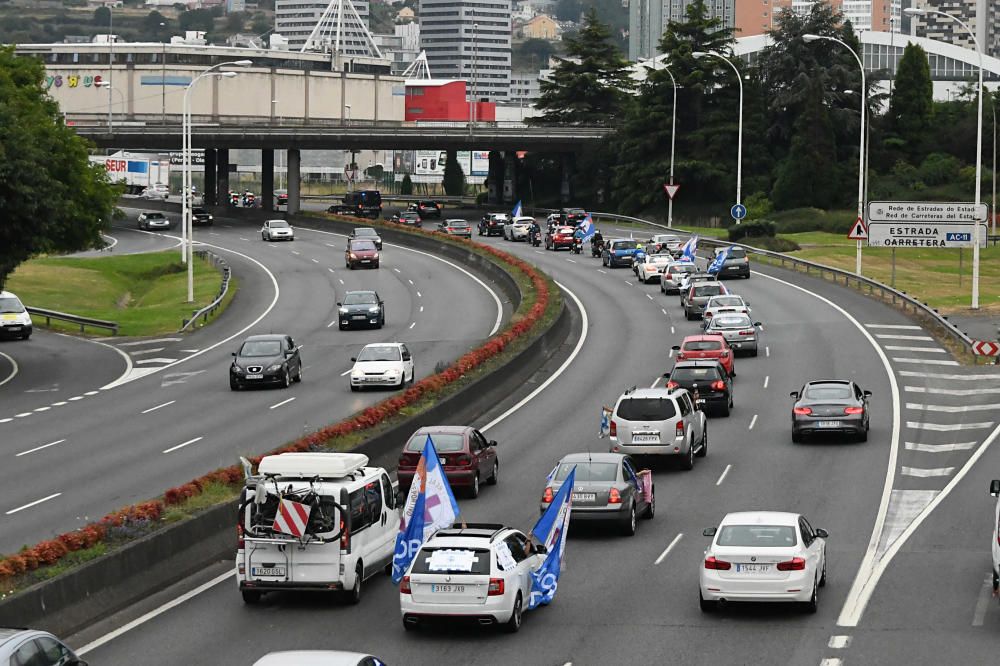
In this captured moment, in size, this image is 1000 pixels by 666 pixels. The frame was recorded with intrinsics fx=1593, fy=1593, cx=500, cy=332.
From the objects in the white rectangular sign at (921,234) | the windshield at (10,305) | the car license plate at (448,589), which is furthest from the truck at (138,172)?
the car license plate at (448,589)

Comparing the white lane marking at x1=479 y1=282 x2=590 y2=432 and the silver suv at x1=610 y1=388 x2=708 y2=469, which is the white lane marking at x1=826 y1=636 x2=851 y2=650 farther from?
the white lane marking at x1=479 y1=282 x2=590 y2=432

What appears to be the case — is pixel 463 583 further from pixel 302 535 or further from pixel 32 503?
pixel 32 503

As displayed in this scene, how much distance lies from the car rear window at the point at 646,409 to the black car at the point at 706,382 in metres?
6.62

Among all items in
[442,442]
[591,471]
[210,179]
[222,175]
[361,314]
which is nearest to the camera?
[591,471]

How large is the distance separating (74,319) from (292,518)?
155ft

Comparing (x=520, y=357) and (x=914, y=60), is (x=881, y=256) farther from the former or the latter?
(x=520, y=357)

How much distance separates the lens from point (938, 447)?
3666 cm

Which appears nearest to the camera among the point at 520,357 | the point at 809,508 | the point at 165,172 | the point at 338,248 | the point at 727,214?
the point at 809,508

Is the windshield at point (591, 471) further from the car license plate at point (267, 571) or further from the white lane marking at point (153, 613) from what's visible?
the car license plate at point (267, 571)

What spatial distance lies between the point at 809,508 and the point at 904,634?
8.99 metres

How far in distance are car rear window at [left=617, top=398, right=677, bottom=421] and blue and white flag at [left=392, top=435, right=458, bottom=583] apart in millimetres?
10605

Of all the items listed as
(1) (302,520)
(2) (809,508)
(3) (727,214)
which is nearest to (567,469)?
(2) (809,508)

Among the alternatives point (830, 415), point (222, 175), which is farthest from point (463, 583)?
point (222, 175)

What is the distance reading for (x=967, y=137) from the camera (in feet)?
400
